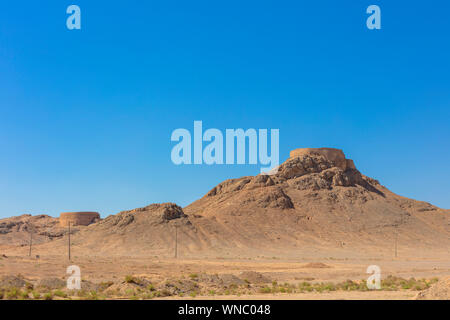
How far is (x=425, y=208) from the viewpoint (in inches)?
4555

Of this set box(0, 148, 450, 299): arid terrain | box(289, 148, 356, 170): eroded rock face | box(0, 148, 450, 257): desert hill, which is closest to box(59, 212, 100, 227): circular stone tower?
box(0, 148, 450, 299): arid terrain

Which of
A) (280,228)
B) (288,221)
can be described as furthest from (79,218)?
(288,221)

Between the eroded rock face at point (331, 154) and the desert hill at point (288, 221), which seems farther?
the eroded rock face at point (331, 154)

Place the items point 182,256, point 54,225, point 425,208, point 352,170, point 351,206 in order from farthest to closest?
point 54,225
point 352,170
point 425,208
point 351,206
point 182,256

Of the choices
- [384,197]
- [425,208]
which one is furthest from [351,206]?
[425,208]

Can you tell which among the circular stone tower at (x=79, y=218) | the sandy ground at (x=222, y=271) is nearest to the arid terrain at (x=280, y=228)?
the sandy ground at (x=222, y=271)

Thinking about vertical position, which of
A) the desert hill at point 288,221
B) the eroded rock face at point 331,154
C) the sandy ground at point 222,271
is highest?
the eroded rock face at point 331,154

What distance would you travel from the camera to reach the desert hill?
8431 cm

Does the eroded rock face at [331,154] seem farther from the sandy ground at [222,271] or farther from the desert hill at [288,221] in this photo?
the sandy ground at [222,271]

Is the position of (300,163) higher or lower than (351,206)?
higher

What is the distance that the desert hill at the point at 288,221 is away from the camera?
277 ft

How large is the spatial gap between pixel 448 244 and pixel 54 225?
10512 cm
